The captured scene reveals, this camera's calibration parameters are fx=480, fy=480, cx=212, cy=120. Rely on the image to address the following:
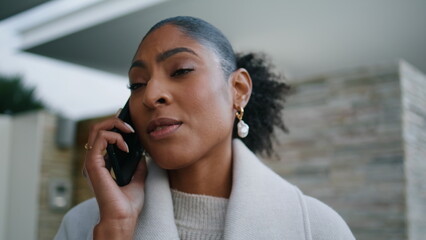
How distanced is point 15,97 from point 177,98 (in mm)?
9381

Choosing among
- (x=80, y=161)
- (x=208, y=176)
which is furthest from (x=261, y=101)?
(x=80, y=161)

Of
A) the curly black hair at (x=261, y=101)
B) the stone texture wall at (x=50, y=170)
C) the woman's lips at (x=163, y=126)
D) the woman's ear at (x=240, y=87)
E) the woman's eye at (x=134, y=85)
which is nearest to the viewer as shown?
the woman's lips at (x=163, y=126)

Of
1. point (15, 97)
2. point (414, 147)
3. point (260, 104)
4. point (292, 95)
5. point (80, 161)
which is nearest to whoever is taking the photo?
point (260, 104)

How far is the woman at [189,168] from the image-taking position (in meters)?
1.50

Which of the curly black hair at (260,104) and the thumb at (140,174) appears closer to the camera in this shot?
the thumb at (140,174)

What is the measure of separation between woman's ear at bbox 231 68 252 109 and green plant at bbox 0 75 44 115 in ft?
29.9

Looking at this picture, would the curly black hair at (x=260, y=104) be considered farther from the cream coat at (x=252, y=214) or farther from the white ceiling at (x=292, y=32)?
the white ceiling at (x=292, y=32)

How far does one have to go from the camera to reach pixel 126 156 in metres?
1.71

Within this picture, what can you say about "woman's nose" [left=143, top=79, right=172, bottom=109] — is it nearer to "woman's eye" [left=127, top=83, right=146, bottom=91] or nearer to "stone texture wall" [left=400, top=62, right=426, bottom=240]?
"woman's eye" [left=127, top=83, right=146, bottom=91]

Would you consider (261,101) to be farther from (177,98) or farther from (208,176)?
(177,98)

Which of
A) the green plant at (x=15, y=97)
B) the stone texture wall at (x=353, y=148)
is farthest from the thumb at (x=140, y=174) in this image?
the green plant at (x=15, y=97)

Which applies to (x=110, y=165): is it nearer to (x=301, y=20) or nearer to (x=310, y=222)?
(x=310, y=222)

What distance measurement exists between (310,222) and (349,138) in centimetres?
228

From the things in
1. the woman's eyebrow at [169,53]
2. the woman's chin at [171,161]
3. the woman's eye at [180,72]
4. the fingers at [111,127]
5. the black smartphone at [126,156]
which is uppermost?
the woman's eyebrow at [169,53]
